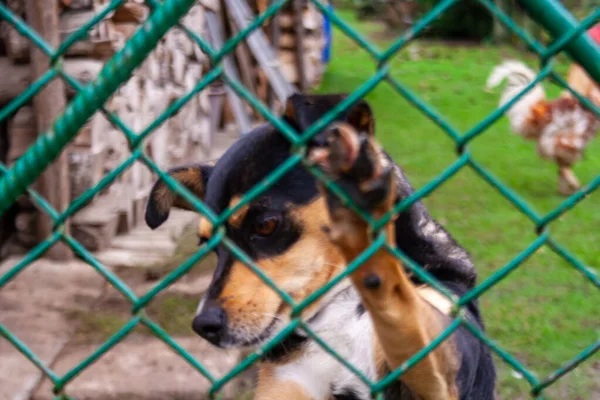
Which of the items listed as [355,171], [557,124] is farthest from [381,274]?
[557,124]

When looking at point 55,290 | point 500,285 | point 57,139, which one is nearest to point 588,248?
Answer: point 500,285

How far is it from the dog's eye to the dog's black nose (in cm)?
26

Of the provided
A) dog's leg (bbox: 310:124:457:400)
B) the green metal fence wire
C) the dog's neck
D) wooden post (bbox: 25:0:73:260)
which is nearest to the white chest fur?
the dog's neck

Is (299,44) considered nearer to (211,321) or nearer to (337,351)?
(337,351)

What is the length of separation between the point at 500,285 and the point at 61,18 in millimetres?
3389

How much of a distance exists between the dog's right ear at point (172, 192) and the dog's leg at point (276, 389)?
0.61 m

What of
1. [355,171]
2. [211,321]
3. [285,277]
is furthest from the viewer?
[285,277]

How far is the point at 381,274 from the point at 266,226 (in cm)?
89

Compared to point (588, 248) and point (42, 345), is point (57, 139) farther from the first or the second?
point (588, 248)

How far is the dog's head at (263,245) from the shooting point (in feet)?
6.65

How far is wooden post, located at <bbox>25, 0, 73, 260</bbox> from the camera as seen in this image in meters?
3.98

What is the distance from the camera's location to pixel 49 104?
416cm

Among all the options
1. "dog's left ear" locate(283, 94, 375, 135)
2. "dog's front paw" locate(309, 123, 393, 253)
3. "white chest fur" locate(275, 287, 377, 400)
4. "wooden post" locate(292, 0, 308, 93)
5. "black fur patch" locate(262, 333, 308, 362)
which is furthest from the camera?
"wooden post" locate(292, 0, 308, 93)

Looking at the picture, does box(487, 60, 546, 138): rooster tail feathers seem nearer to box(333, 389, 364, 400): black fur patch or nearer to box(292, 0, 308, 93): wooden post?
box(292, 0, 308, 93): wooden post
